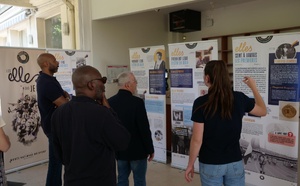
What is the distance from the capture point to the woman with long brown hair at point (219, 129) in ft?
5.84

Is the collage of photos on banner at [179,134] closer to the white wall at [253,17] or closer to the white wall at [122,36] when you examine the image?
the white wall at [122,36]

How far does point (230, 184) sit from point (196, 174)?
217 centimetres

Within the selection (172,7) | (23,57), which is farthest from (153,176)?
(172,7)

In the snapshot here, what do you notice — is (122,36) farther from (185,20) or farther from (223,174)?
(223,174)

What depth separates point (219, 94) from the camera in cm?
178

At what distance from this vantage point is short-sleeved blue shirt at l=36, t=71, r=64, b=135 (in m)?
2.59

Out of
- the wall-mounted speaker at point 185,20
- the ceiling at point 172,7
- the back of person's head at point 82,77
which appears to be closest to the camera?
the back of person's head at point 82,77

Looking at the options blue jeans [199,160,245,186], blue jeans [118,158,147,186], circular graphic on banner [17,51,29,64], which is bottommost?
blue jeans [118,158,147,186]

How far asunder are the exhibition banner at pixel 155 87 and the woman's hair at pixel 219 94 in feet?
8.21

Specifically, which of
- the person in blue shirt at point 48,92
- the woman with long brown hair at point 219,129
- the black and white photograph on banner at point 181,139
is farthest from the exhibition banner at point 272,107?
the person in blue shirt at point 48,92

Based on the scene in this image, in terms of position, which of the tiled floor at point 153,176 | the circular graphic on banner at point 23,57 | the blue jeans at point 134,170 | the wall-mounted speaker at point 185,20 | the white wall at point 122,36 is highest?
the wall-mounted speaker at point 185,20

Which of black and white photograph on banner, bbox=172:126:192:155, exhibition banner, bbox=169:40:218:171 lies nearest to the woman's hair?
exhibition banner, bbox=169:40:218:171

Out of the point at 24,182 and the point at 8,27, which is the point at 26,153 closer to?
the point at 24,182

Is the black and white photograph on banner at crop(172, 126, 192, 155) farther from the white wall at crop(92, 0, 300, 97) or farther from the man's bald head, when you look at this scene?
the man's bald head
